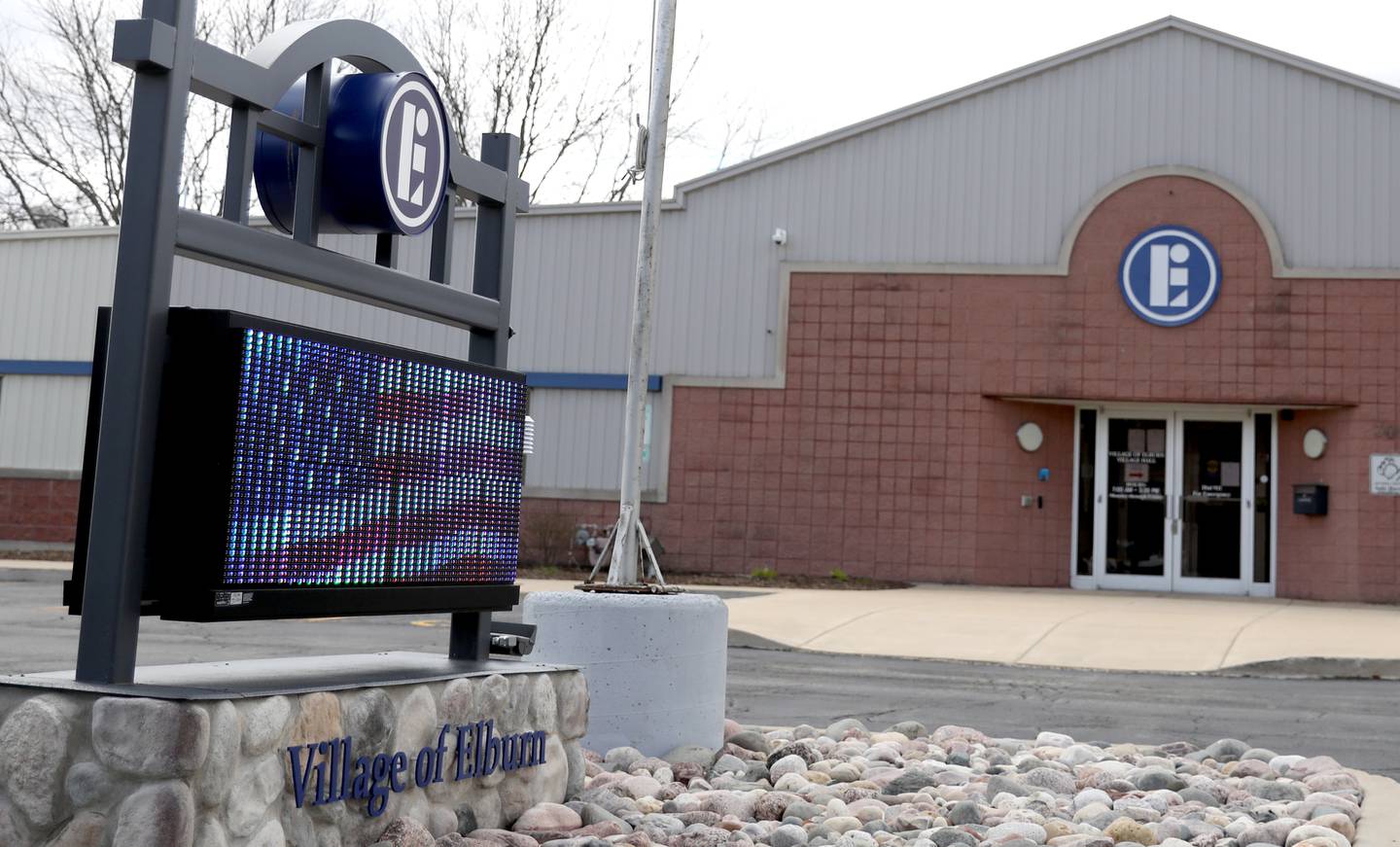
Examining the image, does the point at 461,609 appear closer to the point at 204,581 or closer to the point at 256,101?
the point at 204,581

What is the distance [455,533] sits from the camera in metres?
4.81

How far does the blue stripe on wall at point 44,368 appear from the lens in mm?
25391

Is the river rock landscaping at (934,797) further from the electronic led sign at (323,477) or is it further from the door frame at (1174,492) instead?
the door frame at (1174,492)

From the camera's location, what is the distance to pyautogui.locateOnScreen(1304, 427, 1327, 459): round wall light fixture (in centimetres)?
1975

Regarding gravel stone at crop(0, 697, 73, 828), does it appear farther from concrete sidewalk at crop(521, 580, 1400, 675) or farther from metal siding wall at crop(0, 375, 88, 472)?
metal siding wall at crop(0, 375, 88, 472)

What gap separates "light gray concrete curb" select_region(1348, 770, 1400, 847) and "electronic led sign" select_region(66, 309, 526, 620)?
125 inches

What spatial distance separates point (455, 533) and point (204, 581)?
115cm

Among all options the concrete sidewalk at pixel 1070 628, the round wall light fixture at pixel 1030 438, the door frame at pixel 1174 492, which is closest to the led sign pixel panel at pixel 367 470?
the concrete sidewalk at pixel 1070 628

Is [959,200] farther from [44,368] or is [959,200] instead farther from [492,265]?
[492,265]

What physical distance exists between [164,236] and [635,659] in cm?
331

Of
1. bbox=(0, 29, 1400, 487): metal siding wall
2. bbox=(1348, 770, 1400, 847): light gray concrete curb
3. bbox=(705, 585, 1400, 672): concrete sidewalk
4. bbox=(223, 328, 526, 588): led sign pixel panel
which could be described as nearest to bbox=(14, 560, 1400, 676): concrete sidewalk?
bbox=(705, 585, 1400, 672): concrete sidewalk

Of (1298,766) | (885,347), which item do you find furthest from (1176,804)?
(885,347)

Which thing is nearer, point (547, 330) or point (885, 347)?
point (885, 347)

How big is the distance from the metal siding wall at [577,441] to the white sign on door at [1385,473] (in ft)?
35.3
